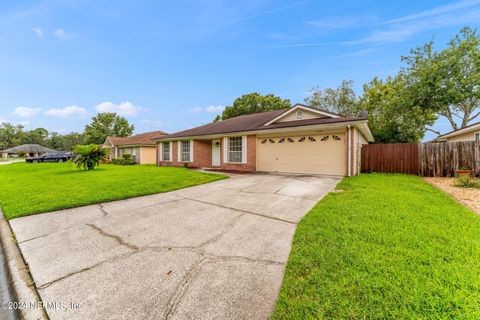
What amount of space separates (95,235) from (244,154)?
998cm

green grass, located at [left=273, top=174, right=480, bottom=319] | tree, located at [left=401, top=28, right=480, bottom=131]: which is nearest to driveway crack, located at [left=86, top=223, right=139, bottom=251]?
green grass, located at [left=273, top=174, right=480, bottom=319]

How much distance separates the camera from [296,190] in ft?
21.5

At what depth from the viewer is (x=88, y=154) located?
12.8 meters

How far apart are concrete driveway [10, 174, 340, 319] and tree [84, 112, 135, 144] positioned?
45.8 m

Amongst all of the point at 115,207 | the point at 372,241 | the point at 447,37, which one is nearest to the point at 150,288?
the point at 372,241

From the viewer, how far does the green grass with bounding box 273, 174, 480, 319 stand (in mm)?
1604

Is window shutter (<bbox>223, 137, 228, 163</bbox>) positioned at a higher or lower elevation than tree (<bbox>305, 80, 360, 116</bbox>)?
lower

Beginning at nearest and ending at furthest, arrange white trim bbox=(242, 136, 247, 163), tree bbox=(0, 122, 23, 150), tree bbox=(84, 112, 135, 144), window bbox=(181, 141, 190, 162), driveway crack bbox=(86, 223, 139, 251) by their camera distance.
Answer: driveway crack bbox=(86, 223, 139, 251) → white trim bbox=(242, 136, 247, 163) → window bbox=(181, 141, 190, 162) → tree bbox=(84, 112, 135, 144) → tree bbox=(0, 122, 23, 150)

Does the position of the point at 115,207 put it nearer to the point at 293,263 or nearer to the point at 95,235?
the point at 95,235

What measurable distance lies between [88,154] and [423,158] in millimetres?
19802

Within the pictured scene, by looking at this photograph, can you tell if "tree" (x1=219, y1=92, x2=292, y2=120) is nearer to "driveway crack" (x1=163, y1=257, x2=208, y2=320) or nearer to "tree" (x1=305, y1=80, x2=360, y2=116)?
"tree" (x1=305, y1=80, x2=360, y2=116)

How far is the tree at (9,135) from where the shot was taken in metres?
60.3

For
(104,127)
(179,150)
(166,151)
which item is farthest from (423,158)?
(104,127)

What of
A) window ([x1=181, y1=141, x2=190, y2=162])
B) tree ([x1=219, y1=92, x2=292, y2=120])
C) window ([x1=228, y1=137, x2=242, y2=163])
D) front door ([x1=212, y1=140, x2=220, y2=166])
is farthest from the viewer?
tree ([x1=219, y1=92, x2=292, y2=120])
